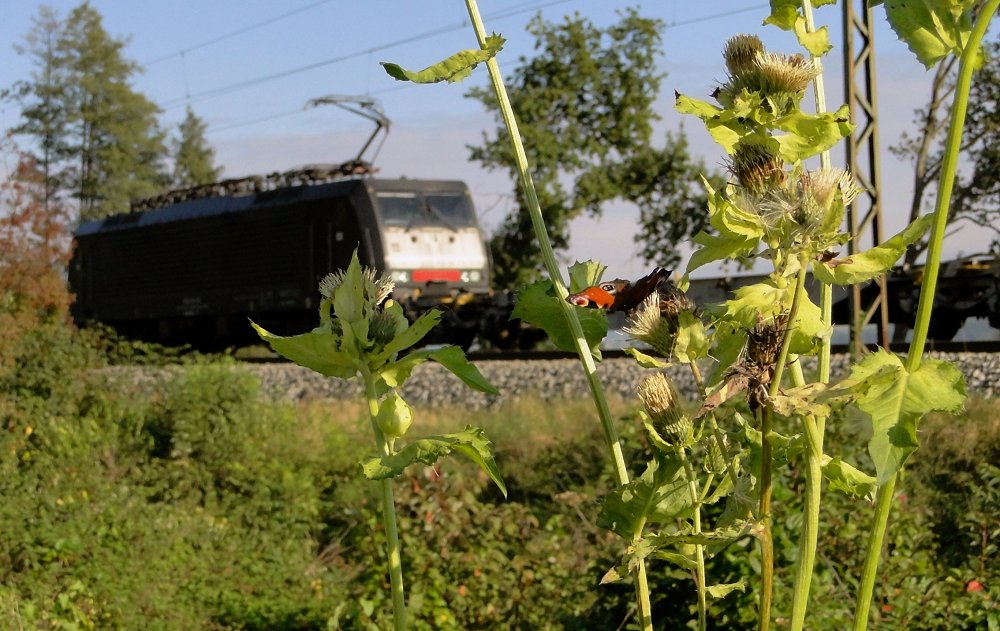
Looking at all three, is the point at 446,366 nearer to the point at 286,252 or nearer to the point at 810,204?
the point at 810,204

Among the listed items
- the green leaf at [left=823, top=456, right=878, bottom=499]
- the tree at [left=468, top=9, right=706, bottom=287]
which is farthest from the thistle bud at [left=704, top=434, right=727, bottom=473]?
the tree at [left=468, top=9, right=706, bottom=287]

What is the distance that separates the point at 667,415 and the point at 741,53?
0.36 m

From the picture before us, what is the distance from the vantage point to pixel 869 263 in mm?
1115

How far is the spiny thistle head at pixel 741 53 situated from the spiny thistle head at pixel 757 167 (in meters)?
0.08

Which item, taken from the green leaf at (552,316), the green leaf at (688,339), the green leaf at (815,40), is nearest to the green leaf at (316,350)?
the green leaf at (552,316)

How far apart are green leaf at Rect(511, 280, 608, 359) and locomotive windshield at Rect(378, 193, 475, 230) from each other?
1867 cm

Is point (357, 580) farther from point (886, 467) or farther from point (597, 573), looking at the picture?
point (886, 467)

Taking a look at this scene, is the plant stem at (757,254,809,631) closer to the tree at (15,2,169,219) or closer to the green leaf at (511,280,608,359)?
the green leaf at (511,280,608,359)

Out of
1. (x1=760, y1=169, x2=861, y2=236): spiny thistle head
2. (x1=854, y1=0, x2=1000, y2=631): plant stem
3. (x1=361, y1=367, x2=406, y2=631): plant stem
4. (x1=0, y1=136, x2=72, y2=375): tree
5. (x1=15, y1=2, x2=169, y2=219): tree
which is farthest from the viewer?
(x1=15, y1=2, x2=169, y2=219): tree

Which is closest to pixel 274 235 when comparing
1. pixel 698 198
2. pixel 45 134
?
pixel 698 198

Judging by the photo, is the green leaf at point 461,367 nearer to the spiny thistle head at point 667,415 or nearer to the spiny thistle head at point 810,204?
the spiny thistle head at point 667,415

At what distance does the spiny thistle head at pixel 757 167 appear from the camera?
3.66 feet

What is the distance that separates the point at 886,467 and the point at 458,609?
15.7 feet

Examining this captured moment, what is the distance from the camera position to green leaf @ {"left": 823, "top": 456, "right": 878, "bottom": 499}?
120 cm
